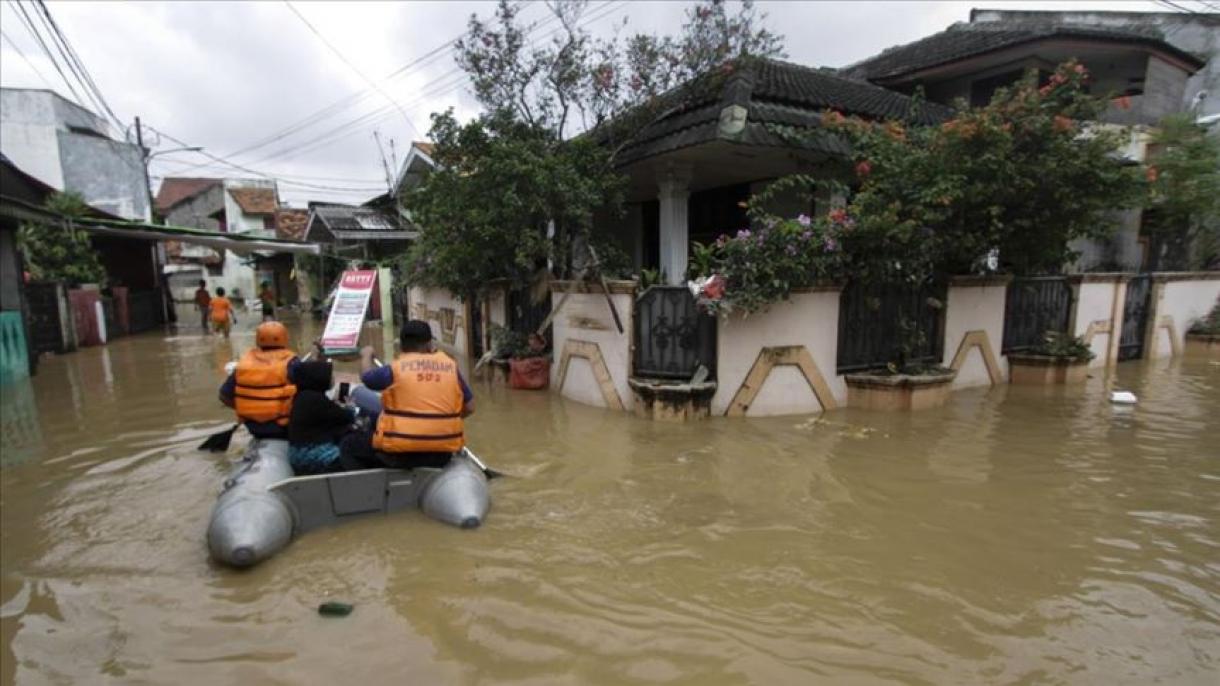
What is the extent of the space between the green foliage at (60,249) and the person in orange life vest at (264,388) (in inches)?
553

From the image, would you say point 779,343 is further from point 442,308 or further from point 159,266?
point 159,266

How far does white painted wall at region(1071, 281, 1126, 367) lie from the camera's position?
994cm

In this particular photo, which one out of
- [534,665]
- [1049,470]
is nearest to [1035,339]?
[1049,470]

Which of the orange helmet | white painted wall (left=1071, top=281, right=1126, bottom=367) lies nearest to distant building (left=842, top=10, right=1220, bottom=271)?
white painted wall (left=1071, top=281, right=1126, bottom=367)

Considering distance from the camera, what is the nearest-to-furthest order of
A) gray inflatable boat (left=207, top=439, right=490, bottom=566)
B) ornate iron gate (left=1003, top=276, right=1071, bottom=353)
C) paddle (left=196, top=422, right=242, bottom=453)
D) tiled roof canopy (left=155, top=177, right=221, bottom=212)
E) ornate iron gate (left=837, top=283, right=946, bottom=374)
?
gray inflatable boat (left=207, top=439, right=490, bottom=566) → paddle (left=196, top=422, right=242, bottom=453) → ornate iron gate (left=837, top=283, right=946, bottom=374) → ornate iron gate (left=1003, top=276, right=1071, bottom=353) → tiled roof canopy (left=155, top=177, right=221, bottom=212)

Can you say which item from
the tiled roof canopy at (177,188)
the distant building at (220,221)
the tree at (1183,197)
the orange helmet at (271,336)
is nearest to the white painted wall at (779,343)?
the orange helmet at (271,336)

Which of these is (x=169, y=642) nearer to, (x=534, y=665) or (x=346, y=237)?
(x=534, y=665)

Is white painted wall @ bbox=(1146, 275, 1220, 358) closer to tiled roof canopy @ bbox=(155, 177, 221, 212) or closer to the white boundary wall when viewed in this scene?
the white boundary wall

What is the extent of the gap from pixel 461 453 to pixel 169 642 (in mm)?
2048

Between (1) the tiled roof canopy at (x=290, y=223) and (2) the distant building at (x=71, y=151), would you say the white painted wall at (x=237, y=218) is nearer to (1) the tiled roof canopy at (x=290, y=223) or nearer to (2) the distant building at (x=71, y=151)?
(1) the tiled roof canopy at (x=290, y=223)

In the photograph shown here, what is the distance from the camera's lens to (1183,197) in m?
12.8

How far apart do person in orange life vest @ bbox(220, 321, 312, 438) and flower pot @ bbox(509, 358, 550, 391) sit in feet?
14.0

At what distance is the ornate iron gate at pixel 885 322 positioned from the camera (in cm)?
749

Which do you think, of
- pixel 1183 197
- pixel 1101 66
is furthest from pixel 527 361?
pixel 1101 66
